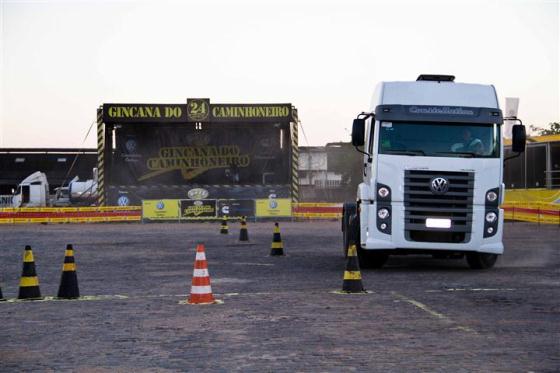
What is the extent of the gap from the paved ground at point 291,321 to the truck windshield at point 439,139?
2143 millimetres

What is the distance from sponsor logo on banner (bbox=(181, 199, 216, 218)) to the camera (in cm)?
4528

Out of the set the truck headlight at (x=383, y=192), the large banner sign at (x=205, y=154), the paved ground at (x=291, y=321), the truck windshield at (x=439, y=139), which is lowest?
the paved ground at (x=291, y=321)

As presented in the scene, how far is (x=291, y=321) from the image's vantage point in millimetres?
9594

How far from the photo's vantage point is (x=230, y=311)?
34.6 ft

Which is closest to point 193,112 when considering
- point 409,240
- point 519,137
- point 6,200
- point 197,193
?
point 197,193

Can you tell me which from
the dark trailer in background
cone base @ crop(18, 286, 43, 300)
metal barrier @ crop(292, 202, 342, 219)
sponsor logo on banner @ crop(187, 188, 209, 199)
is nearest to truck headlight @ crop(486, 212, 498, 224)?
cone base @ crop(18, 286, 43, 300)

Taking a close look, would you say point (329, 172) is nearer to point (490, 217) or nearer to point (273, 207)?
point (273, 207)

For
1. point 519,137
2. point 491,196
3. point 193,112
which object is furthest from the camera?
point 193,112

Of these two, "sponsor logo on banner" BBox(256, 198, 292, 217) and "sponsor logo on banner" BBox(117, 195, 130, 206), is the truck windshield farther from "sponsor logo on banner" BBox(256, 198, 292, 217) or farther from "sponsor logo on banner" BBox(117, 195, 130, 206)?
"sponsor logo on banner" BBox(117, 195, 130, 206)

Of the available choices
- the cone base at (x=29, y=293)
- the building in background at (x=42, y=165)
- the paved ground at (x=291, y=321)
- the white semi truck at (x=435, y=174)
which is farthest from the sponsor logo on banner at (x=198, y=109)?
the building in background at (x=42, y=165)

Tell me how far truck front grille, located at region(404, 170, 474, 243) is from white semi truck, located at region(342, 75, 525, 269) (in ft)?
0.06

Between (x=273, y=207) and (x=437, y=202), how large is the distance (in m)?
30.5

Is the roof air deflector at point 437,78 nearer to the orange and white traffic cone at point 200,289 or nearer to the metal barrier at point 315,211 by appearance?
the orange and white traffic cone at point 200,289

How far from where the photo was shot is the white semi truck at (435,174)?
15.6 m
